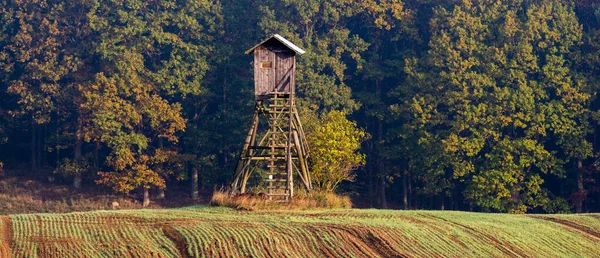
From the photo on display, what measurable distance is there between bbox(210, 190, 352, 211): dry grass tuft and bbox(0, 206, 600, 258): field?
1.04 meters

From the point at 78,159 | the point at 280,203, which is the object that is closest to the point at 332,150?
the point at 280,203

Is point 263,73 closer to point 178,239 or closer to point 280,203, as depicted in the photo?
point 280,203

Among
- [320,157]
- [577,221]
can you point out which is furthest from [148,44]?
[577,221]

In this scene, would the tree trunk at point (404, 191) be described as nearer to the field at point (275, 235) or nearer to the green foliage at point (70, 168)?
the green foliage at point (70, 168)

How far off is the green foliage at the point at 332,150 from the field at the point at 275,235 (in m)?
10.3

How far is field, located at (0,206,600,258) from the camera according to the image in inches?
1454

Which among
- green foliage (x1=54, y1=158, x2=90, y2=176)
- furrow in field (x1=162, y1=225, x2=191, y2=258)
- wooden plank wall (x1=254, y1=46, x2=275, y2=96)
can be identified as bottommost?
furrow in field (x1=162, y1=225, x2=191, y2=258)

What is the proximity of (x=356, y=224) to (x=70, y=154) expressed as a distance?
4784 cm

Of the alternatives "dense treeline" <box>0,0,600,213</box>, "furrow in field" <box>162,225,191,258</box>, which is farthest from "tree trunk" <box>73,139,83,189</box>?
"furrow in field" <box>162,225,191,258</box>

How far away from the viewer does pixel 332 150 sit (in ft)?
205

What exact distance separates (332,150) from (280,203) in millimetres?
14612

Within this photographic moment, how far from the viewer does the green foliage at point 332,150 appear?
57906mm

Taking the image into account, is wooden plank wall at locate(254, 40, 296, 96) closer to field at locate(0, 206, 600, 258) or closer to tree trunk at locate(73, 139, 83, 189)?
field at locate(0, 206, 600, 258)

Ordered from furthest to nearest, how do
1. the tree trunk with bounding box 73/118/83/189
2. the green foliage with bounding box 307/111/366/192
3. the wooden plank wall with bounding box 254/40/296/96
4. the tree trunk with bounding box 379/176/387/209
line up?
the tree trunk with bounding box 379/176/387/209 < the tree trunk with bounding box 73/118/83/189 < the green foliage with bounding box 307/111/366/192 < the wooden plank wall with bounding box 254/40/296/96
